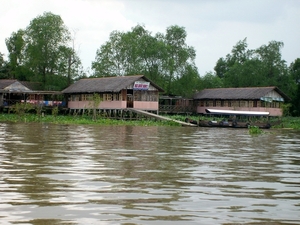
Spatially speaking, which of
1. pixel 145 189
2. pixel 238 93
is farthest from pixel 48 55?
pixel 145 189

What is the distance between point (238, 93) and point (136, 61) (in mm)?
10959

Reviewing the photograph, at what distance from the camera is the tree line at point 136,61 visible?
52344 millimetres

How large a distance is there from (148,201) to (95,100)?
36.2 metres

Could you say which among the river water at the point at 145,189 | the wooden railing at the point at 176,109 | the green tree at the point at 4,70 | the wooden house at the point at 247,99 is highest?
the green tree at the point at 4,70

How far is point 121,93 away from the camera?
146 feet

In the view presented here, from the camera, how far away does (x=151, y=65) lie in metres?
54.6

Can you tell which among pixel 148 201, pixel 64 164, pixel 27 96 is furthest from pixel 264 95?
pixel 148 201

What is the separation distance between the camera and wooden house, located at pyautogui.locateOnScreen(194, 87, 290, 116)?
49500 millimetres

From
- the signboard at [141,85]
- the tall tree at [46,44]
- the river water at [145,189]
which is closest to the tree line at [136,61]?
the tall tree at [46,44]

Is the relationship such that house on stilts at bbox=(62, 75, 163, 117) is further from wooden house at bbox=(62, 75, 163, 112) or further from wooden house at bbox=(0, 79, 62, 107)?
wooden house at bbox=(0, 79, 62, 107)

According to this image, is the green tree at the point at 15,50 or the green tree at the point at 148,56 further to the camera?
the green tree at the point at 15,50

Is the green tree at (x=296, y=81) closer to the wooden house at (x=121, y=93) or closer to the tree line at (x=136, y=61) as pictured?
the tree line at (x=136, y=61)

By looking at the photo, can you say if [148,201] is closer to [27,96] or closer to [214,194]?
[214,194]

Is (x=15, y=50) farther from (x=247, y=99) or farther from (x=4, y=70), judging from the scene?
(x=247, y=99)
